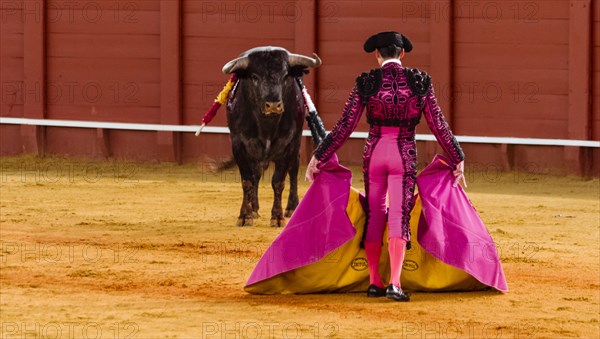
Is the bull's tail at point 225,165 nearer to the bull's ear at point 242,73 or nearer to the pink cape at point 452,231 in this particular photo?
the bull's ear at point 242,73

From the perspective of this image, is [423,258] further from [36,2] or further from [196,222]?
[36,2]

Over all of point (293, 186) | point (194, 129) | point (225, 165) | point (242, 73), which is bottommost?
point (293, 186)

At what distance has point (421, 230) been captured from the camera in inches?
307

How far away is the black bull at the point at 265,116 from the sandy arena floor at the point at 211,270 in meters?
0.32

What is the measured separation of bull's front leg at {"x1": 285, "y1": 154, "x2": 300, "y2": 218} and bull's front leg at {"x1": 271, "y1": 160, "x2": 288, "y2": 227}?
116 millimetres

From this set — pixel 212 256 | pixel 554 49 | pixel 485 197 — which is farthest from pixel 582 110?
pixel 212 256

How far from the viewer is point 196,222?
1077 cm

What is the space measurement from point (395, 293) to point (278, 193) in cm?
313

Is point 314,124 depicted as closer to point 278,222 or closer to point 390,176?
point 278,222

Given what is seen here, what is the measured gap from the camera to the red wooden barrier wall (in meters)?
14.0

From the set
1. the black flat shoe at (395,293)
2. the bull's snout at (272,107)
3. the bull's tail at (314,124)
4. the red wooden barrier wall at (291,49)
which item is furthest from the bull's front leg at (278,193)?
the red wooden barrier wall at (291,49)

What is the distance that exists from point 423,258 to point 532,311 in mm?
738

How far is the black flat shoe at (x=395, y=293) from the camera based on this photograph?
7387 mm

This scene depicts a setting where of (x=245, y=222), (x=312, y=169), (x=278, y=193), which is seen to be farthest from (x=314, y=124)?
(x=312, y=169)
